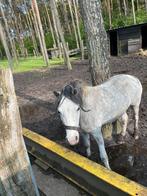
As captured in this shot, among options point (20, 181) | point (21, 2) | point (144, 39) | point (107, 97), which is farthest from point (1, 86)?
point (21, 2)

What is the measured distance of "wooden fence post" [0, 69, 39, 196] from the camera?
2.14 meters

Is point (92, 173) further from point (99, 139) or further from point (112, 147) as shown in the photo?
point (112, 147)

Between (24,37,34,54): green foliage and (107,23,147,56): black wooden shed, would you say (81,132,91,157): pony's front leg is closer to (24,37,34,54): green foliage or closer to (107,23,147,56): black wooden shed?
(107,23,147,56): black wooden shed

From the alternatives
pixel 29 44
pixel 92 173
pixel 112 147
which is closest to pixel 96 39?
pixel 112 147

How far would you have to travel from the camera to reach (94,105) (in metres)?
3.72

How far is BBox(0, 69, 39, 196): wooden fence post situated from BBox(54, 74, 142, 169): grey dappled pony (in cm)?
93

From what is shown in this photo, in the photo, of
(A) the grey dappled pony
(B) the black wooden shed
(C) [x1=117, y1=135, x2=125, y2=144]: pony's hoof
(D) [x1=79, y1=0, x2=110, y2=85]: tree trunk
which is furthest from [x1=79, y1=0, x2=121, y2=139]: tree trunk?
(B) the black wooden shed

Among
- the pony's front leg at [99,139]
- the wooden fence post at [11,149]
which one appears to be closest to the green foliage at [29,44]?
the pony's front leg at [99,139]

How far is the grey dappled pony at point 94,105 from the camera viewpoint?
3271 mm

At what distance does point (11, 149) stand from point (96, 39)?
117 inches

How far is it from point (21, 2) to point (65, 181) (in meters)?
38.0

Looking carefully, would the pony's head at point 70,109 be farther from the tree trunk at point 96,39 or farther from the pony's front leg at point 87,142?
the tree trunk at point 96,39

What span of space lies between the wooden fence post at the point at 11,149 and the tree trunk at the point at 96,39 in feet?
8.97

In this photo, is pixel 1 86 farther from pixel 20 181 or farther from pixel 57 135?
pixel 57 135
